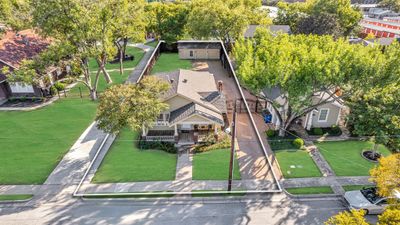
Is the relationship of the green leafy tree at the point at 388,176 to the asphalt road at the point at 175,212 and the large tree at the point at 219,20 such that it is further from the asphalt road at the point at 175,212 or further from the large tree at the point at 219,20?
the large tree at the point at 219,20

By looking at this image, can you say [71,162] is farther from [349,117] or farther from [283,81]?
[349,117]

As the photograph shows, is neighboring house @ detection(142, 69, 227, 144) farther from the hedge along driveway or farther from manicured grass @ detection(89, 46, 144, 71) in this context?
manicured grass @ detection(89, 46, 144, 71)

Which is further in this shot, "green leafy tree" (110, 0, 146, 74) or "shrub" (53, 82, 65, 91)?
"shrub" (53, 82, 65, 91)

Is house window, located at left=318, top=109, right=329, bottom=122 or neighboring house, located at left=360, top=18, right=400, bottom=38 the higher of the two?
neighboring house, located at left=360, top=18, right=400, bottom=38

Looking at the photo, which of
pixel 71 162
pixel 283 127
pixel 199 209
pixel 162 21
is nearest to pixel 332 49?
pixel 283 127

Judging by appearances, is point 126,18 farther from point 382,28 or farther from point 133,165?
point 382,28

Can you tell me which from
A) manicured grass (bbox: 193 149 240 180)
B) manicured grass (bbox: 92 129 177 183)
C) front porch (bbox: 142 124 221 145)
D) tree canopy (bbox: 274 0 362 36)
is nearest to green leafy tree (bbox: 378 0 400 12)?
tree canopy (bbox: 274 0 362 36)
